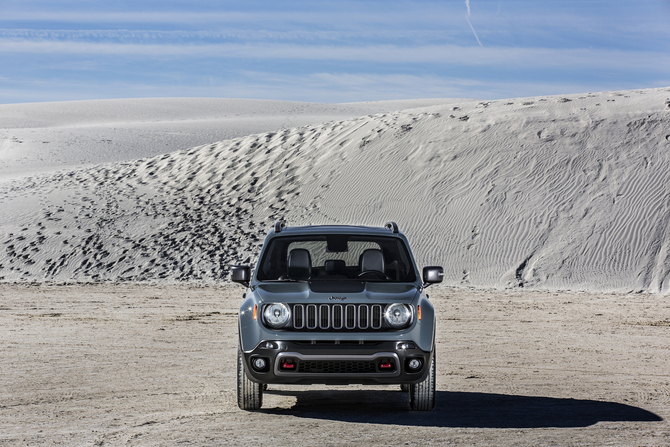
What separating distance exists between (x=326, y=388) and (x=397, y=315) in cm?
235

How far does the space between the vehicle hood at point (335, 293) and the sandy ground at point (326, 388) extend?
110 cm

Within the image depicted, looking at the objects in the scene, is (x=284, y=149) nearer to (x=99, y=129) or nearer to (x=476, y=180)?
(x=476, y=180)

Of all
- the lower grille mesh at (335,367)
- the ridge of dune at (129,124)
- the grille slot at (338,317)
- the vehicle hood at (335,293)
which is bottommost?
the lower grille mesh at (335,367)

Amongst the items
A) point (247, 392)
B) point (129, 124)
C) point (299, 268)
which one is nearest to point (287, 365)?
point (247, 392)

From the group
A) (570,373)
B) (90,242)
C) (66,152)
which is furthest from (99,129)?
(570,373)

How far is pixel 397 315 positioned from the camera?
22.7ft

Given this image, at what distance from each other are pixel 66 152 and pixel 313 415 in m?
51.3

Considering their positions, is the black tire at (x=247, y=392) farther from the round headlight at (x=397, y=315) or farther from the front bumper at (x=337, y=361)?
the round headlight at (x=397, y=315)

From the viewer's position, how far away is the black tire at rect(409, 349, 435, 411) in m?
7.18

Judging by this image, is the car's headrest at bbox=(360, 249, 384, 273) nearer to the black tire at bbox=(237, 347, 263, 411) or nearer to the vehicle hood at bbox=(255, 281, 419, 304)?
the vehicle hood at bbox=(255, 281, 419, 304)

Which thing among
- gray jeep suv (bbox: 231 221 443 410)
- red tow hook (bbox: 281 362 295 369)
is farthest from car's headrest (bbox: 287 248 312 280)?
red tow hook (bbox: 281 362 295 369)

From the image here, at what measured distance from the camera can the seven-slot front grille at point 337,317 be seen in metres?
6.87

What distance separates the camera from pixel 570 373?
9.90 metres

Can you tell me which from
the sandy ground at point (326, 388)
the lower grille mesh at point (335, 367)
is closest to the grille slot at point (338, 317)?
the lower grille mesh at point (335, 367)
